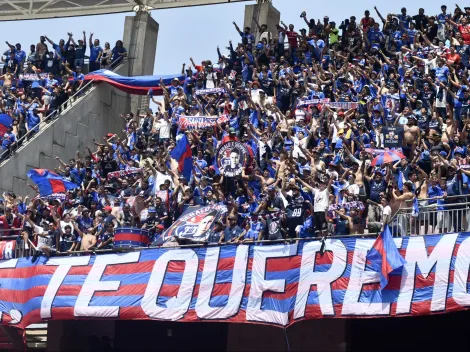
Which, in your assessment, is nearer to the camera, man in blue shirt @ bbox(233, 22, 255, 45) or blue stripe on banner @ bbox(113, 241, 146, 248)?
blue stripe on banner @ bbox(113, 241, 146, 248)

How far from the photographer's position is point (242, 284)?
2627 centimetres

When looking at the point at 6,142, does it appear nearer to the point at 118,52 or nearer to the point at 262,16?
the point at 118,52

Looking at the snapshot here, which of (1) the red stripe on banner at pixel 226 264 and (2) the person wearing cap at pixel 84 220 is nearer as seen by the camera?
(1) the red stripe on banner at pixel 226 264

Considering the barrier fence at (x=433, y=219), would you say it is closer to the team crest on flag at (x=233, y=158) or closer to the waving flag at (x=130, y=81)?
the team crest on flag at (x=233, y=158)

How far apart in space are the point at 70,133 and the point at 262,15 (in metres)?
7.16

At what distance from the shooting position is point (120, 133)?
135 ft

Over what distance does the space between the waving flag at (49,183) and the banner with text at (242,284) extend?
388 centimetres

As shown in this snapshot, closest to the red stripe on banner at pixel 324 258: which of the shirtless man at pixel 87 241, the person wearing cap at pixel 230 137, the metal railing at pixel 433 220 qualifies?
the metal railing at pixel 433 220

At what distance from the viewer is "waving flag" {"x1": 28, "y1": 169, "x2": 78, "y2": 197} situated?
111 ft

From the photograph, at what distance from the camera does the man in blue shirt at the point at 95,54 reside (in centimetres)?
4194

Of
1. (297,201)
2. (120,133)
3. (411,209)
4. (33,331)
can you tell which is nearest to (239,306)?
(297,201)

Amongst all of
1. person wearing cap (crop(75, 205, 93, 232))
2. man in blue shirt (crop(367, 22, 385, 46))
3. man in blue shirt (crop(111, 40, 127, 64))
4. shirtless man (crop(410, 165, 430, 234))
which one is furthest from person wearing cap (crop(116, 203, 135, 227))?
man in blue shirt (crop(111, 40, 127, 64))

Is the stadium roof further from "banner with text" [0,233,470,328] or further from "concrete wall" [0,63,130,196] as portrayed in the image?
"banner with text" [0,233,470,328]

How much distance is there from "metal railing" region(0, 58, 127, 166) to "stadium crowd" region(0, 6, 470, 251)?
0.41 meters
